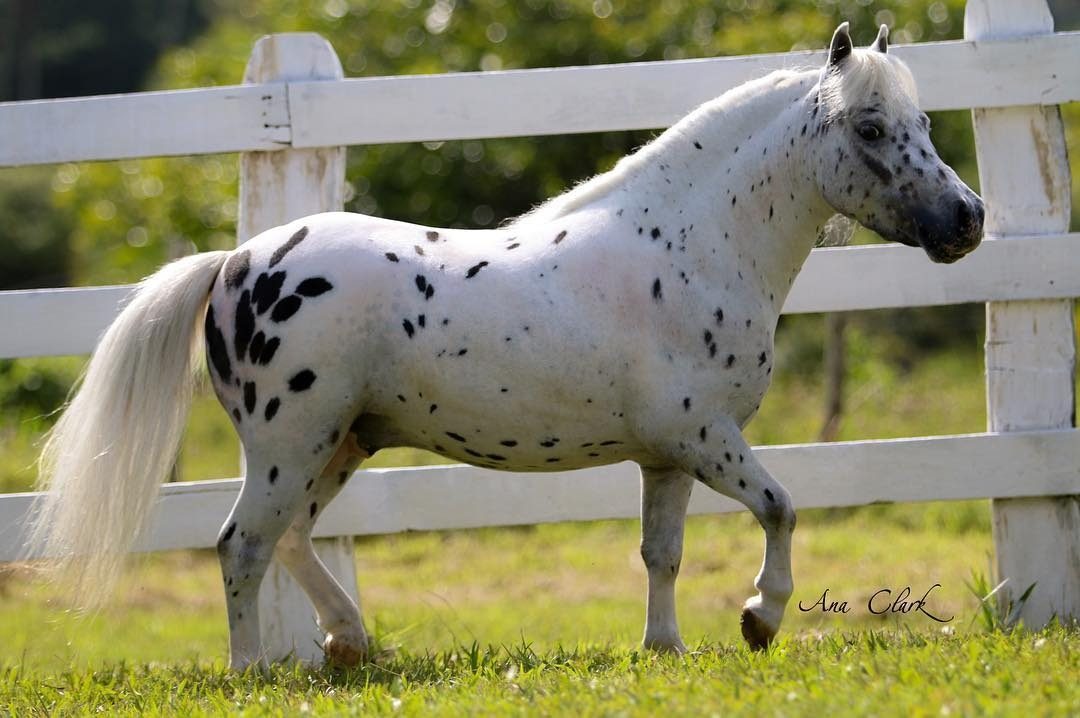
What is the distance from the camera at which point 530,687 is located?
3561mm

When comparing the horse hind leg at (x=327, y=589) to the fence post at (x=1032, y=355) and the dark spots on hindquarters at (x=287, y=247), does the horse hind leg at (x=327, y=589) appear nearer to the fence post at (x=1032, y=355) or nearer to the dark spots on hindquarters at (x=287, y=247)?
the dark spots on hindquarters at (x=287, y=247)

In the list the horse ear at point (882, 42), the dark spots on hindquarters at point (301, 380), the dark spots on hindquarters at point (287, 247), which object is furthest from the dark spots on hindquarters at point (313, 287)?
the horse ear at point (882, 42)

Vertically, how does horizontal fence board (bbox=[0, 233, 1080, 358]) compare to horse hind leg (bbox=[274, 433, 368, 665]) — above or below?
above

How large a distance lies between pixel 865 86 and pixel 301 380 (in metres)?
1.87

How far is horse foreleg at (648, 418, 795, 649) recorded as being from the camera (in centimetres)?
405

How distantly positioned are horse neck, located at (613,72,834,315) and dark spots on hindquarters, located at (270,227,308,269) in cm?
103

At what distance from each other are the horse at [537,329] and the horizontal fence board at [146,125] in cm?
77

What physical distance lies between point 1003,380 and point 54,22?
37306mm

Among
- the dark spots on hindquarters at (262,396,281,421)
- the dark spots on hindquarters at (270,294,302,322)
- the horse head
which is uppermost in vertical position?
the horse head

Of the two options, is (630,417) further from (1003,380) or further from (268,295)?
(1003,380)

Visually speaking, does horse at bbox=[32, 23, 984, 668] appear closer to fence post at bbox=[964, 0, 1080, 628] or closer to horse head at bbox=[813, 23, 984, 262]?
horse head at bbox=[813, 23, 984, 262]

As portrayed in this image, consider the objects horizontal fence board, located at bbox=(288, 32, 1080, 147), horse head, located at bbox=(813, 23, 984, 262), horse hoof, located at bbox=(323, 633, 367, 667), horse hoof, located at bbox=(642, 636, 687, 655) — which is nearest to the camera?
horse head, located at bbox=(813, 23, 984, 262)

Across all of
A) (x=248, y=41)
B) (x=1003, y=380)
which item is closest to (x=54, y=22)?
(x=248, y=41)

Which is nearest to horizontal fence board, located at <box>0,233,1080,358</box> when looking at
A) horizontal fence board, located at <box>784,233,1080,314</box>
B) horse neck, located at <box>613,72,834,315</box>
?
horizontal fence board, located at <box>784,233,1080,314</box>
